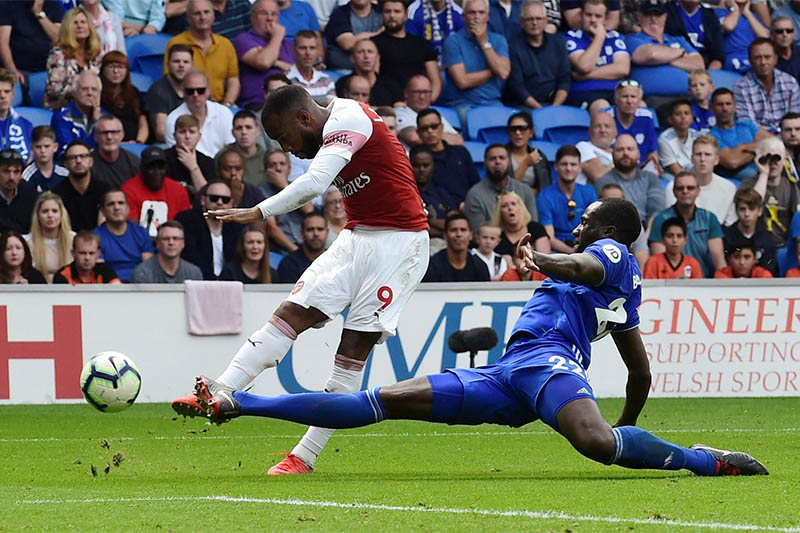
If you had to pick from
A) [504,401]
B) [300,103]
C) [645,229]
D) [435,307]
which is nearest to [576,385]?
[504,401]

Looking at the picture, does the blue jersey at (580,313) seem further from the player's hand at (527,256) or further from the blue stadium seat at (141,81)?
the blue stadium seat at (141,81)

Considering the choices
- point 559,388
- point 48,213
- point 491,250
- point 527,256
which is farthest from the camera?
point 491,250

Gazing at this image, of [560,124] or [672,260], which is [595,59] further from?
[672,260]

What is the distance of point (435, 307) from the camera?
12.3 metres

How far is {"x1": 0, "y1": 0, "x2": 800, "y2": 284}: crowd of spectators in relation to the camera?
43.0 feet

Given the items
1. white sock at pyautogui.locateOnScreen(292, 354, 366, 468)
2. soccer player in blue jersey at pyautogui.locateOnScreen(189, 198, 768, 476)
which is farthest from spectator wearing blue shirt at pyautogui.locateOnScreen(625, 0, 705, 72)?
white sock at pyautogui.locateOnScreen(292, 354, 366, 468)

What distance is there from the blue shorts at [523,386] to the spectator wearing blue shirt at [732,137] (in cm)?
1027

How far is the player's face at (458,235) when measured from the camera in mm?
13055

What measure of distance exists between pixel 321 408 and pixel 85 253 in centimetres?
632

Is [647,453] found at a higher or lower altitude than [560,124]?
lower

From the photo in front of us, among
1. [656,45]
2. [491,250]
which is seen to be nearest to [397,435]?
[491,250]

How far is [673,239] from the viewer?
13.7m

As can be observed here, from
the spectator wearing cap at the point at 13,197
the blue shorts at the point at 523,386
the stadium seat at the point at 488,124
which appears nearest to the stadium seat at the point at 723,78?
the stadium seat at the point at 488,124

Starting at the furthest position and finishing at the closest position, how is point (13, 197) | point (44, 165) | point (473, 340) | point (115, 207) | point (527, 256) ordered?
point (44, 165) → point (13, 197) → point (115, 207) → point (473, 340) → point (527, 256)
